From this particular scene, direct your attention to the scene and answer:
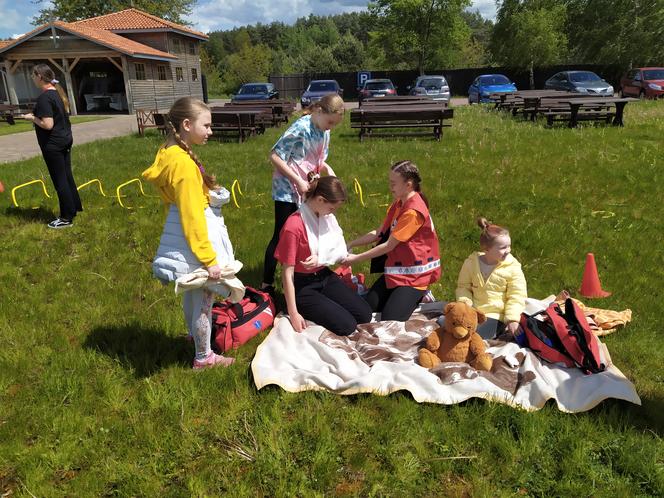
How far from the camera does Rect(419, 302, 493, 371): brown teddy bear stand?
352 cm

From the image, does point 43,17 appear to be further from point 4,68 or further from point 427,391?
A: point 427,391

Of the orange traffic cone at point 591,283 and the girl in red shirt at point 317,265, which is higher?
the girl in red shirt at point 317,265

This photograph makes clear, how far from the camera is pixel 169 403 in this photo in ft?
10.8

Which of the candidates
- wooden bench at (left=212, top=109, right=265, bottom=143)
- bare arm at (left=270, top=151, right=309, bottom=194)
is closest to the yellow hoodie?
bare arm at (left=270, top=151, right=309, bottom=194)

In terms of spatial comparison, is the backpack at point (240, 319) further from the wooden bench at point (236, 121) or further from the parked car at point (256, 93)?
the parked car at point (256, 93)

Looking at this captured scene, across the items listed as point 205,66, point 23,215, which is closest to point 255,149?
point 23,215

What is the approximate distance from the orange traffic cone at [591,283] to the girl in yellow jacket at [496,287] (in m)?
1.29

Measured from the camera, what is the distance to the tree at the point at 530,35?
37.9 m

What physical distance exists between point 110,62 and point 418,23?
24943 millimetres

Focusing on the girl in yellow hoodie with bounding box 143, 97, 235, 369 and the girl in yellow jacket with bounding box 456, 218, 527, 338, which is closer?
the girl in yellow hoodie with bounding box 143, 97, 235, 369

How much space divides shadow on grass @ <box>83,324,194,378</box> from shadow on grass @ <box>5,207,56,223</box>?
12.3ft

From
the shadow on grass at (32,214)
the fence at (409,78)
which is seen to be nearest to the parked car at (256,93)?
the fence at (409,78)

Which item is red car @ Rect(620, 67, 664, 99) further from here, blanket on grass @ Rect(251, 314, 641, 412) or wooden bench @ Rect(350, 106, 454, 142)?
blanket on grass @ Rect(251, 314, 641, 412)

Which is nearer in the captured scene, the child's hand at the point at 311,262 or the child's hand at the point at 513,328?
the child's hand at the point at 513,328
